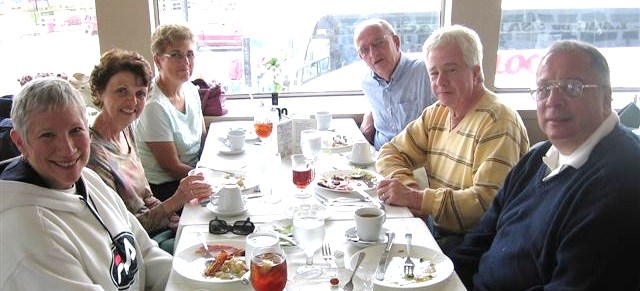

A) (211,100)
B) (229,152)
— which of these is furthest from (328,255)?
(211,100)

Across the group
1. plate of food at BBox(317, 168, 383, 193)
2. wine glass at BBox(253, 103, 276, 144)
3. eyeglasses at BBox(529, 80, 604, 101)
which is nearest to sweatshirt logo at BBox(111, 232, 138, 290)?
plate of food at BBox(317, 168, 383, 193)

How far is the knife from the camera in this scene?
4.42 ft

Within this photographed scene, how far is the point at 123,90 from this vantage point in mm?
2064

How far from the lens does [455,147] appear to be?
2.08 meters

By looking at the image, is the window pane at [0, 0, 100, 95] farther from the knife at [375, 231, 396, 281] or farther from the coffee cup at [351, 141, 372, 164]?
the knife at [375, 231, 396, 281]

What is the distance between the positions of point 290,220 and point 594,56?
3.09 ft

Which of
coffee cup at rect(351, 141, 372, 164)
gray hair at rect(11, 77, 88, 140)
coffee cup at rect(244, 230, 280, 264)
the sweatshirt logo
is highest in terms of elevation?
gray hair at rect(11, 77, 88, 140)

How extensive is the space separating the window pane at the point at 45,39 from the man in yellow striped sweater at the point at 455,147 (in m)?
2.40

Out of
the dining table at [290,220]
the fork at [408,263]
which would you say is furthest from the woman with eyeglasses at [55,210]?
the fork at [408,263]

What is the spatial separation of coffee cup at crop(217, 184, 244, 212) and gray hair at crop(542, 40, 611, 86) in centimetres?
100

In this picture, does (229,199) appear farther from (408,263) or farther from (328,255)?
(408,263)

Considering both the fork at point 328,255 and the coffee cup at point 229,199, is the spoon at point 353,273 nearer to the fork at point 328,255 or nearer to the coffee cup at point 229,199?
the fork at point 328,255

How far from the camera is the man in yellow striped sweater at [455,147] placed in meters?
1.87

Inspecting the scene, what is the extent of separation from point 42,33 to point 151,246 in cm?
265
